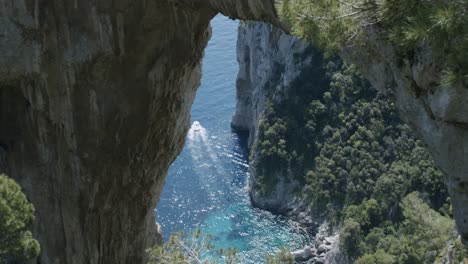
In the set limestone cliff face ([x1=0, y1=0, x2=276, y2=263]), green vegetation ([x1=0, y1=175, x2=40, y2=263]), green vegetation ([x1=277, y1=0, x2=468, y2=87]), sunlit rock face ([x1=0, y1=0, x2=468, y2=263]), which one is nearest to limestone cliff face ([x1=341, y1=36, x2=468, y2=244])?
green vegetation ([x1=277, y1=0, x2=468, y2=87])

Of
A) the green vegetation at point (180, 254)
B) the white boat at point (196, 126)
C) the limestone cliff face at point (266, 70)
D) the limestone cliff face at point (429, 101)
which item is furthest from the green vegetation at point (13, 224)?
the white boat at point (196, 126)

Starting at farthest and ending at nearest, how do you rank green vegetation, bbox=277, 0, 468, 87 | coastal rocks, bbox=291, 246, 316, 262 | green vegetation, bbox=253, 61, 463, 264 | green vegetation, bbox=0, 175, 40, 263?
1. coastal rocks, bbox=291, 246, 316, 262
2. green vegetation, bbox=253, 61, 463, 264
3. green vegetation, bbox=0, 175, 40, 263
4. green vegetation, bbox=277, 0, 468, 87

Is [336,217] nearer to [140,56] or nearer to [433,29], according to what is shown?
[140,56]

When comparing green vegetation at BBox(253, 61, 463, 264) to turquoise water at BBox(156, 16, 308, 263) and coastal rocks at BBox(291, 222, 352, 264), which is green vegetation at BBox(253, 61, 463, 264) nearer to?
coastal rocks at BBox(291, 222, 352, 264)

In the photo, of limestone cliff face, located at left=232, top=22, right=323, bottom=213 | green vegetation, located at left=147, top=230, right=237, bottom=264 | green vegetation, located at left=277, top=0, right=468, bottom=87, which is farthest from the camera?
limestone cliff face, located at left=232, top=22, right=323, bottom=213

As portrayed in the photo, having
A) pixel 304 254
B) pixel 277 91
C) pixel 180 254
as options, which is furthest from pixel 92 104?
pixel 277 91

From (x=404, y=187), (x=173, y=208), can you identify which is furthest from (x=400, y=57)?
(x=173, y=208)

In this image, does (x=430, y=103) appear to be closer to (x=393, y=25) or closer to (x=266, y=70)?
(x=393, y=25)

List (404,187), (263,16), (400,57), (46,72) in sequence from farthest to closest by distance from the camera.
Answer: (404,187)
(46,72)
(263,16)
(400,57)
